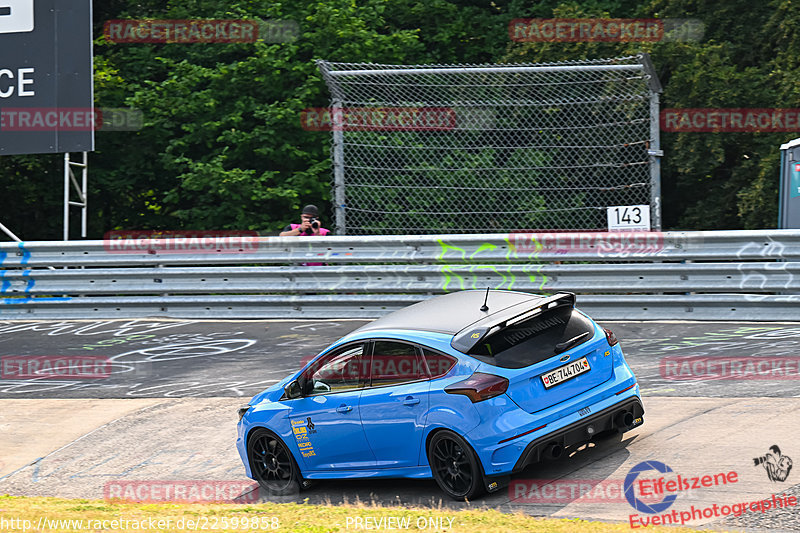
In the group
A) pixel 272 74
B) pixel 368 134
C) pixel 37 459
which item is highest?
pixel 272 74

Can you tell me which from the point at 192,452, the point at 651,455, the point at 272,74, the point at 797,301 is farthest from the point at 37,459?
the point at 272,74

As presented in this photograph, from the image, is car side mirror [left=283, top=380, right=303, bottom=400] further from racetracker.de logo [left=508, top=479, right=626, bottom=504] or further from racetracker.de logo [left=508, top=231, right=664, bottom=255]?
racetracker.de logo [left=508, top=231, right=664, bottom=255]

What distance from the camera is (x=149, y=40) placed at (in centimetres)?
2048

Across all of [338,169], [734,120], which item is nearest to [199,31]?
[338,169]

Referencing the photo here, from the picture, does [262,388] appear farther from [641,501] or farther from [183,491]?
[641,501]

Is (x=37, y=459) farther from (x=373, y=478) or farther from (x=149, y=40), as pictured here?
(x=149, y=40)

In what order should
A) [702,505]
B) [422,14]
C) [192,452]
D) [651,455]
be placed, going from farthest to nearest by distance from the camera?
[422,14], [192,452], [651,455], [702,505]

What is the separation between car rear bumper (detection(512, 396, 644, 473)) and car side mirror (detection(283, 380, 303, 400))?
6.83ft

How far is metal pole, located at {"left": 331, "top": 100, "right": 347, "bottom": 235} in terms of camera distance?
47.0 feet

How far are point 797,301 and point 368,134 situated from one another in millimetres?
6244

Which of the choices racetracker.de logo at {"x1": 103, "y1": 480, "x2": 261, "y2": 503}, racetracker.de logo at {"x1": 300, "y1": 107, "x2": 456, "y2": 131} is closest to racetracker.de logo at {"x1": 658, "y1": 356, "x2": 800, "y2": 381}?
racetracker.de logo at {"x1": 103, "y1": 480, "x2": 261, "y2": 503}

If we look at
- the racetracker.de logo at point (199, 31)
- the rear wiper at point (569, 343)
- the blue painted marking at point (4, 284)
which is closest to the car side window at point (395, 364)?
the rear wiper at point (569, 343)

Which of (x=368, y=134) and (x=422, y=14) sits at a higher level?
(x=422, y=14)

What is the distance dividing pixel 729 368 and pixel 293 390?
15.2 feet
